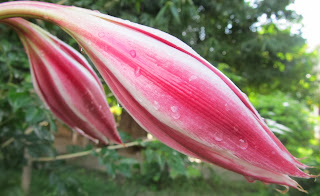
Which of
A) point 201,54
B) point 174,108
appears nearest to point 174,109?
point 174,108

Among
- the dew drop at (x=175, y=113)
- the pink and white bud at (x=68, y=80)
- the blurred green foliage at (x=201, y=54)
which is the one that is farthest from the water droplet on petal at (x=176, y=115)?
the blurred green foliage at (x=201, y=54)

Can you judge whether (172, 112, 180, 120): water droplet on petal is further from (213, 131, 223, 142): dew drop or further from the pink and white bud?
the pink and white bud

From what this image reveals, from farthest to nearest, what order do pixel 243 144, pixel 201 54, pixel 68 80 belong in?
1. pixel 201 54
2. pixel 68 80
3. pixel 243 144

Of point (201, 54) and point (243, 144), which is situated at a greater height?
point (201, 54)

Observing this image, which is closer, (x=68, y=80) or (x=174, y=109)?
(x=174, y=109)

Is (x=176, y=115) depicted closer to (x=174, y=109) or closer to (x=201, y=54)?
(x=174, y=109)

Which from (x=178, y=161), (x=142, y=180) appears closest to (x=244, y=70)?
(x=142, y=180)

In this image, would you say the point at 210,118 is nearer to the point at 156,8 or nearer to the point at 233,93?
the point at 233,93
